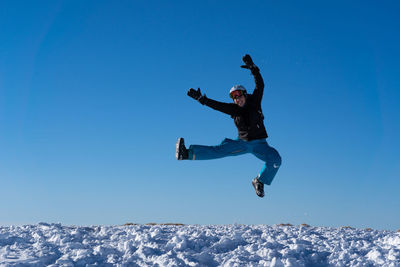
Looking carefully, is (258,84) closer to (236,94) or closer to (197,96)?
(236,94)

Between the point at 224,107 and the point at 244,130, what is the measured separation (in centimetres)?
58

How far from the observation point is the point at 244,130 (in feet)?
23.3

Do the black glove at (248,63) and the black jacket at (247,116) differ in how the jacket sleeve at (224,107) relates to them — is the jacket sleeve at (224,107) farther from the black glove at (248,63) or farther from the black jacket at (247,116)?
the black glove at (248,63)

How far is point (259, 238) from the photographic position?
587 centimetres

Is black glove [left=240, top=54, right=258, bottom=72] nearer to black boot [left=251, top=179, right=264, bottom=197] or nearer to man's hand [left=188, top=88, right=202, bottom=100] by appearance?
man's hand [left=188, top=88, right=202, bottom=100]

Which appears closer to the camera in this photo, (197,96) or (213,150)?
(197,96)

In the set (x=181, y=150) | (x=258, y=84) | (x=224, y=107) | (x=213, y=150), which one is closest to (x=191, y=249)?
(x=181, y=150)

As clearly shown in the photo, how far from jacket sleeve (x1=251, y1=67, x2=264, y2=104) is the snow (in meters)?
2.55

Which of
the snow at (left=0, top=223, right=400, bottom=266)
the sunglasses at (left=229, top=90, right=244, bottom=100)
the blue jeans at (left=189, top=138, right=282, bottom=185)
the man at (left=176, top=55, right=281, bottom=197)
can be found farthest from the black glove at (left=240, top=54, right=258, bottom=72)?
the snow at (left=0, top=223, right=400, bottom=266)

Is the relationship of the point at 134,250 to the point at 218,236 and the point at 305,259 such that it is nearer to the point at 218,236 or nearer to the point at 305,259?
the point at 218,236

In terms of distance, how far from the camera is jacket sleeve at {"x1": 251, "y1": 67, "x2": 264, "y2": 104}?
23.7 ft

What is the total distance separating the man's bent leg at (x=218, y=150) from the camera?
283 inches

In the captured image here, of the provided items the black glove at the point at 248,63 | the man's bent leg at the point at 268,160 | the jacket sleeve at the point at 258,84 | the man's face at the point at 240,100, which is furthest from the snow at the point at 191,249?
the black glove at the point at 248,63

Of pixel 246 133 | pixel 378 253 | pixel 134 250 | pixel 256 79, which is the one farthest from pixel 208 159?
pixel 378 253
